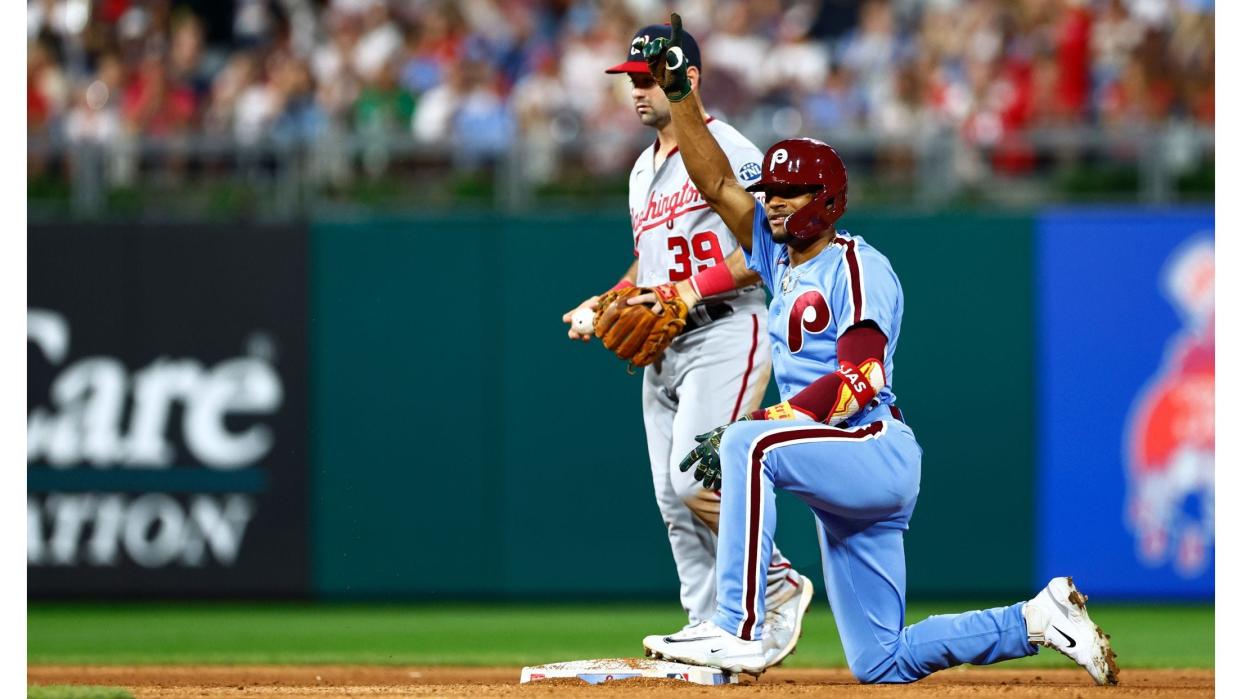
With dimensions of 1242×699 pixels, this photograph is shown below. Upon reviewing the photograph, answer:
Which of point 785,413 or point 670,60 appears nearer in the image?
point 785,413

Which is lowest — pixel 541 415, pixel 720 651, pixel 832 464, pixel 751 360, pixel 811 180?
pixel 720 651

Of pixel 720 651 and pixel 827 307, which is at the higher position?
pixel 827 307

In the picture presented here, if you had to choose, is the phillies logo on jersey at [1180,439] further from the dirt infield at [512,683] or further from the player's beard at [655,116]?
the player's beard at [655,116]

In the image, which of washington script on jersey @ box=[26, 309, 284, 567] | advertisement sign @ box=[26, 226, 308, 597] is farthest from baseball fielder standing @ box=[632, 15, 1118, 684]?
washington script on jersey @ box=[26, 309, 284, 567]

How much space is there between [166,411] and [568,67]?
3.55m

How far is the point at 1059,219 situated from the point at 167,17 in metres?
Answer: 6.43

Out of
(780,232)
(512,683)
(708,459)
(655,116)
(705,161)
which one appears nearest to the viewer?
(708,459)

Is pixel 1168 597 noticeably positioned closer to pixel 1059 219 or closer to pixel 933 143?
pixel 1059 219

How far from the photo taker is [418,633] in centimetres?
877

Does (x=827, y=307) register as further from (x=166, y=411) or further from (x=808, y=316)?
(x=166, y=411)

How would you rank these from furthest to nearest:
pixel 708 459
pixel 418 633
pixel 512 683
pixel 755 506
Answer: pixel 418 633 → pixel 512 683 → pixel 708 459 → pixel 755 506

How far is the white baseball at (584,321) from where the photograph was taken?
5.76 meters

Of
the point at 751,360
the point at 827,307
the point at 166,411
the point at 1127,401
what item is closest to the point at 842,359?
the point at 827,307

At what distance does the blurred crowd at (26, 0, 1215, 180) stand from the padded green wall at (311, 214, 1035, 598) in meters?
0.68
